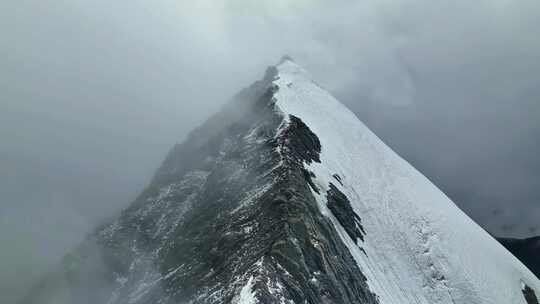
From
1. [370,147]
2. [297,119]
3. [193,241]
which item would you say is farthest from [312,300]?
[370,147]

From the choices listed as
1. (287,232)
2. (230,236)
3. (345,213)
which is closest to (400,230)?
(345,213)

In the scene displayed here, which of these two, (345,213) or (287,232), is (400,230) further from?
(287,232)

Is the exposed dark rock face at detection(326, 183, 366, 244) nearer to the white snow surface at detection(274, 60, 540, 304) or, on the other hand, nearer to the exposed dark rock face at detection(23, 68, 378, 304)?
the exposed dark rock face at detection(23, 68, 378, 304)

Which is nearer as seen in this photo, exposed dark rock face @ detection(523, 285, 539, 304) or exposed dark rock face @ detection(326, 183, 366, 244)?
exposed dark rock face @ detection(326, 183, 366, 244)

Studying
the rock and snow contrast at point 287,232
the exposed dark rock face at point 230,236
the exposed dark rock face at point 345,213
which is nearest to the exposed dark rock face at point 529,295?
the rock and snow contrast at point 287,232

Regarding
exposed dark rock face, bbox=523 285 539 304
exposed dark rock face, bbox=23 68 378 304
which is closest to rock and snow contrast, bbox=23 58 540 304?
exposed dark rock face, bbox=23 68 378 304

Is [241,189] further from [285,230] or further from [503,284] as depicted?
[503,284]

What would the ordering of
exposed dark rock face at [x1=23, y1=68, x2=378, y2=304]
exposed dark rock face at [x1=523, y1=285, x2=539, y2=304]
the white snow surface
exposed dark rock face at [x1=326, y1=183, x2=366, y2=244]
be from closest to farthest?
exposed dark rock face at [x1=23, y1=68, x2=378, y2=304], exposed dark rock face at [x1=326, y1=183, x2=366, y2=244], the white snow surface, exposed dark rock face at [x1=523, y1=285, x2=539, y2=304]
